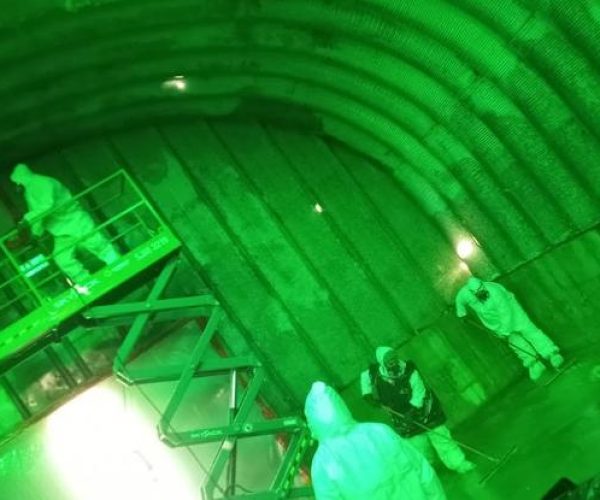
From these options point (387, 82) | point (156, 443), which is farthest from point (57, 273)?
point (387, 82)

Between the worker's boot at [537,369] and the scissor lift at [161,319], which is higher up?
the scissor lift at [161,319]

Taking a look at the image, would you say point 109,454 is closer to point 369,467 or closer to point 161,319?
point 161,319

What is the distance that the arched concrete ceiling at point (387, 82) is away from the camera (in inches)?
292

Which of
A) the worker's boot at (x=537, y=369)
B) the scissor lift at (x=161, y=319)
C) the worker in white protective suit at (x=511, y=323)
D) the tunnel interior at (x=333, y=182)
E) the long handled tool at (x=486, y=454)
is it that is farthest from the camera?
the worker's boot at (x=537, y=369)

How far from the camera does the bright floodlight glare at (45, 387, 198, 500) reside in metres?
7.55

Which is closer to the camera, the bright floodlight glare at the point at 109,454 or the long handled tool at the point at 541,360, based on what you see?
the bright floodlight glare at the point at 109,454

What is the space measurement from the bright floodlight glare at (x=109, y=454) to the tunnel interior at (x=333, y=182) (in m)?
0.09

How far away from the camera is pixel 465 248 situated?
9.62m

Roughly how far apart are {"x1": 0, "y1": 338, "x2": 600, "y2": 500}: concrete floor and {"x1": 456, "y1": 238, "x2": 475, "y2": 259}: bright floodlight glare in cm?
229

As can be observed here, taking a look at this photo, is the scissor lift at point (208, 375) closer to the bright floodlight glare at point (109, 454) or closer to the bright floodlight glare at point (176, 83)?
the bright floodlight glare at point (109, 454)

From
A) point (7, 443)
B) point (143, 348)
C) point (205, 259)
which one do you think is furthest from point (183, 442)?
point (205, 259)

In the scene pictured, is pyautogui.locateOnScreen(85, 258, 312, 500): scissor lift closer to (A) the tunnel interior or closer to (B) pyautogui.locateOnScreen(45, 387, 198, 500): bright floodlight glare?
(A) the tunnel interior

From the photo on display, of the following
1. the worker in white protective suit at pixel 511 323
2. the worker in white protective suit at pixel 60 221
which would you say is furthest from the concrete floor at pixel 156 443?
the worker in white protective suit at pixel 60 221

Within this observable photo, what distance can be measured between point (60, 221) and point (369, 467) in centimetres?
524
